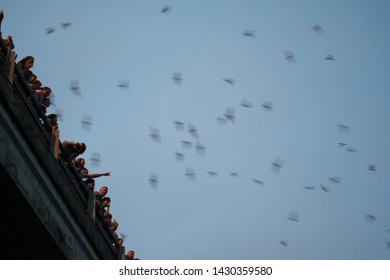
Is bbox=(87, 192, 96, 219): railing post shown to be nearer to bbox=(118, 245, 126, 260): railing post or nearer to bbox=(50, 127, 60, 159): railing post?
bbox=(50, 127, 60, 159): railing post

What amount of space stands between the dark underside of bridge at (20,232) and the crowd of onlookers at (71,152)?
3.18 m

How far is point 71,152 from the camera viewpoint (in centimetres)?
3562

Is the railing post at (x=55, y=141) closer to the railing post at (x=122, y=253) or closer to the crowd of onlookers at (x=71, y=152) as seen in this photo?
the crowd of onlookers at (x=71, y=152)

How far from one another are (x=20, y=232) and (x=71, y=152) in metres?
4.09

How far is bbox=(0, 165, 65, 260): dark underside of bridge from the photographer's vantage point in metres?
30.7

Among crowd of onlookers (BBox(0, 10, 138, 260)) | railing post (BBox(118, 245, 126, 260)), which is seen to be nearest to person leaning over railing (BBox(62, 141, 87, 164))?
crowd of onlookers (BBox(0, 10, 138, 260))

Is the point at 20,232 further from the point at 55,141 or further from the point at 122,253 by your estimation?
the point at 122,253

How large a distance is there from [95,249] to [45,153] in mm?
5510

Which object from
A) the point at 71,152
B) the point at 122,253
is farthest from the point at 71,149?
the point at 122,253

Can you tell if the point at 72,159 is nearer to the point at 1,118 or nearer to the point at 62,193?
the point at 62,193

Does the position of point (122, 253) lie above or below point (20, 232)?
above

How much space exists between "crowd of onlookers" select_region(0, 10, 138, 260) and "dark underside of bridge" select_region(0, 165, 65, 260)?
318 centimetres

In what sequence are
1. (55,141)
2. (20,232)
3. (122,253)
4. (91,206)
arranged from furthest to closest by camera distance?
(122,253) < (91,206) < (55,141) < (20,232)
